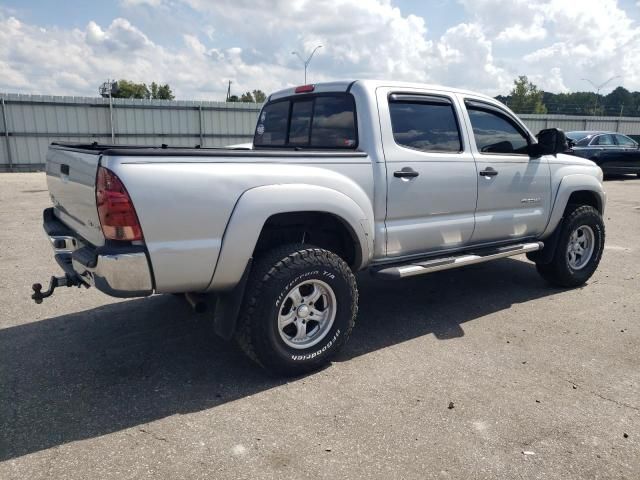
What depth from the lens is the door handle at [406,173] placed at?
12.7ft

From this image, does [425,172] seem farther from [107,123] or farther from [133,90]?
[133,90]

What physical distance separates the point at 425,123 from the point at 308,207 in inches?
57.1

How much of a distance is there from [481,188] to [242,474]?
3.07 metres

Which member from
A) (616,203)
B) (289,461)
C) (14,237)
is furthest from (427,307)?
(616,203)

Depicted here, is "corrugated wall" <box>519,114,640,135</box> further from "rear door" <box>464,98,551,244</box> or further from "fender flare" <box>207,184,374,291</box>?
"fender flare" <box>207,184,374,291</box>

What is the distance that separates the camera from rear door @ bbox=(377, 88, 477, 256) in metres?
3.93

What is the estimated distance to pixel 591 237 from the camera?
5.74 meters

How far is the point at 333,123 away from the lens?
417cm

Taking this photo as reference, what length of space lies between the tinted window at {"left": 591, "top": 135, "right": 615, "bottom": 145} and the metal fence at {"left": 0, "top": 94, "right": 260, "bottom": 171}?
12.8 m

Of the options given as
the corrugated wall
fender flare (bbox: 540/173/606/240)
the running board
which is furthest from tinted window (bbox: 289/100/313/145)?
the corrugated wall

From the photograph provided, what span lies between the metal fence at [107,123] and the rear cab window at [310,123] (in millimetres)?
15289

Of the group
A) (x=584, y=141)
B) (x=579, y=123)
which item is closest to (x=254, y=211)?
(x=584, y=141)

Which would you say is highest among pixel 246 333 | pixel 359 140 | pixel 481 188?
pixel 359 140

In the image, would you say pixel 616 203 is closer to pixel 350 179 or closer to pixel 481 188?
pixel 481 188
